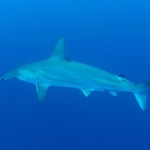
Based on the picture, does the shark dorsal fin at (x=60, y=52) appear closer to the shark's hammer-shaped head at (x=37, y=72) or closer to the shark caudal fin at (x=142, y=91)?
the shark's hammer-shaped head at (x=37, y=72)

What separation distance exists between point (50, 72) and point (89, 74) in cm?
62

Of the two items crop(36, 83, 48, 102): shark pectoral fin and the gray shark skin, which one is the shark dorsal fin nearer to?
the gray shark skin

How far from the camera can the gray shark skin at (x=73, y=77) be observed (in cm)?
504

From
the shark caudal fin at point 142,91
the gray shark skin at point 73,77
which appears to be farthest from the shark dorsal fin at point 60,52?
the shark caudal fin at point 142,91

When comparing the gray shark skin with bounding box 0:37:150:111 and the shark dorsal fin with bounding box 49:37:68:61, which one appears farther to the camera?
the shark dorsal fin with bounding box 49:37:68:61

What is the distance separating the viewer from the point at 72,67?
5.21 metres

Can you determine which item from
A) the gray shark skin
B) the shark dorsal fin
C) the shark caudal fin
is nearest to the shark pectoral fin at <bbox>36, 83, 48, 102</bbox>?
the gray shark skin

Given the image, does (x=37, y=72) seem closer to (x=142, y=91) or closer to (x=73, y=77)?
(x=73, y=77)

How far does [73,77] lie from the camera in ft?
17.1

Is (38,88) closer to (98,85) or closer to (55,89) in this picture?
(98,85)

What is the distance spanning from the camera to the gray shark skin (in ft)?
16.5

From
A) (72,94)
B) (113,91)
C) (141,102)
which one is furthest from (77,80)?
(72,94)

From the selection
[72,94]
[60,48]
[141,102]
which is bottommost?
[141,102]

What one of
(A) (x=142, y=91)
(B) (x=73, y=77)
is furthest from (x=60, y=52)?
(A) (x=142, y=91)
